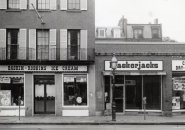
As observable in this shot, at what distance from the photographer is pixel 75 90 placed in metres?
26.8

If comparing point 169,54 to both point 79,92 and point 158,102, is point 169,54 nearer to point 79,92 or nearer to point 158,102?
point 158,102

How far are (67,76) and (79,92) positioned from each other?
1.45 m

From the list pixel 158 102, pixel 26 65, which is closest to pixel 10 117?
pixel 26 65

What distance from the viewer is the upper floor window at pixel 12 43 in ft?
87.6

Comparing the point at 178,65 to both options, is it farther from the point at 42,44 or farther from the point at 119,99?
the point at 42,44

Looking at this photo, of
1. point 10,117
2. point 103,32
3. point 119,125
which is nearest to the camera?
point 119,125

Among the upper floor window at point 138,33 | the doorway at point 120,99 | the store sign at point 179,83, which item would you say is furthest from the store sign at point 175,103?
the upper floor window at point 138,33

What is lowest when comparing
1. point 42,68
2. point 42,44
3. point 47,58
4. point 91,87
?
point 91,87

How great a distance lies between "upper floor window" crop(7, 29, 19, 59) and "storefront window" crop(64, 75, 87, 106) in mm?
4073

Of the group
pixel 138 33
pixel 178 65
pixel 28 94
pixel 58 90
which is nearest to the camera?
pixel 28 94

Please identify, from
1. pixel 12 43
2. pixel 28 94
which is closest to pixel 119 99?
pixel 28 94

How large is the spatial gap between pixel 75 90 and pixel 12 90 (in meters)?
4.52

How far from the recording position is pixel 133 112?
2698 centimetres

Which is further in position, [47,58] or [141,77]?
[141,77]
